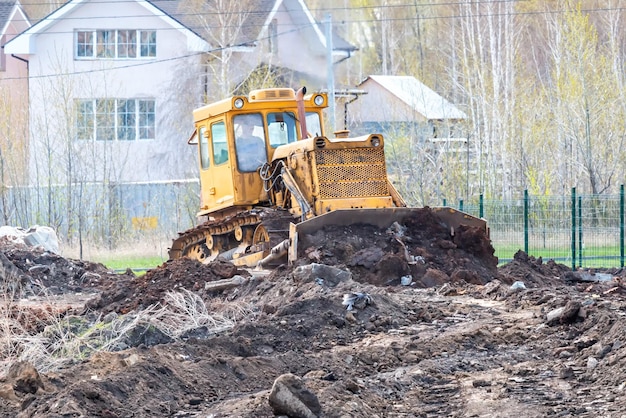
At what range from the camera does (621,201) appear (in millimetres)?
23719

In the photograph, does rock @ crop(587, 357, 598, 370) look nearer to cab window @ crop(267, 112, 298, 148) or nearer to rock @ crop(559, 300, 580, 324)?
rock @ crop(559, 300, 580, 324)

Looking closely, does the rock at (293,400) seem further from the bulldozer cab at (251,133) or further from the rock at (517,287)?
the bulldozer cab at (251,133)

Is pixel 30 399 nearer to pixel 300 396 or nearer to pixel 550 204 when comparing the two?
pixel 300 396

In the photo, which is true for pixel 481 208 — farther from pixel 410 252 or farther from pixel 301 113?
pixel 410 252

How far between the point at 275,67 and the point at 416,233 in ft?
90.3

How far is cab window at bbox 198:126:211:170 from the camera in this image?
19312mm

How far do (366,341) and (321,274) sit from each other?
10.4 feet

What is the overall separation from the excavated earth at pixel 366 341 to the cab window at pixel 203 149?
3.09 m

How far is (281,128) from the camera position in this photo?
61.0 ft

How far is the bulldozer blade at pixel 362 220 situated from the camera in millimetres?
15766

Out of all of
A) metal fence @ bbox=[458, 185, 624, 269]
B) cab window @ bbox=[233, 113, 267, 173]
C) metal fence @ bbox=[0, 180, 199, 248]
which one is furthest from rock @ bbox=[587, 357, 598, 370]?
metal fence @ bbox=[0, 180, 199, 248]

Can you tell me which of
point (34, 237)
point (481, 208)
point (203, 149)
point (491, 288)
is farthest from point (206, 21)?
point (491, 288)

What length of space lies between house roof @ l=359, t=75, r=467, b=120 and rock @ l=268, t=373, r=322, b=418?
100 ft

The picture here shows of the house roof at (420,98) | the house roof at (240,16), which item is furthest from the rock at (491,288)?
the house roof at (240,16)
